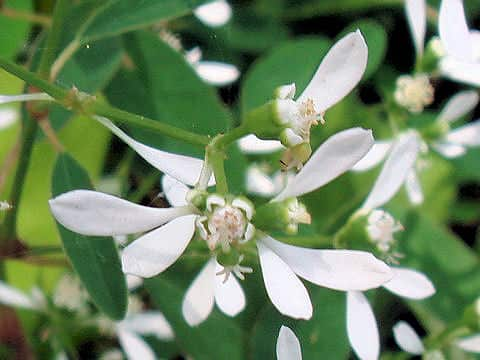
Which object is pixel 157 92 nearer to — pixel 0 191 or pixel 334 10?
pixel 0 191

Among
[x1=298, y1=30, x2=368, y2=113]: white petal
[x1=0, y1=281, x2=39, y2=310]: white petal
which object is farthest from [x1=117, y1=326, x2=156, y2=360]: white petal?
[x1=298, y1=30, x2=368, y2=113]: white petal

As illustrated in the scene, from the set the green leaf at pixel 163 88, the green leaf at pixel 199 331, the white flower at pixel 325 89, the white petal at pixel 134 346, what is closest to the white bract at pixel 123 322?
the white petal at pixel 134 346

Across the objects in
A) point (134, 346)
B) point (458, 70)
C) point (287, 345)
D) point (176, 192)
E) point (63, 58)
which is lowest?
point (134, 346)

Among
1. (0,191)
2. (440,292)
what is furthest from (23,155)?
(440,292)

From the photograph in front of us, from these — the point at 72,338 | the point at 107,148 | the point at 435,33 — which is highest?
the point at 435,33

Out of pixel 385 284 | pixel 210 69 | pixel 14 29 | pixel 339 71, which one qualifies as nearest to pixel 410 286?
pixel 385 284

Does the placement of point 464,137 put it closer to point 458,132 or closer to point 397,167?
point 458,132
